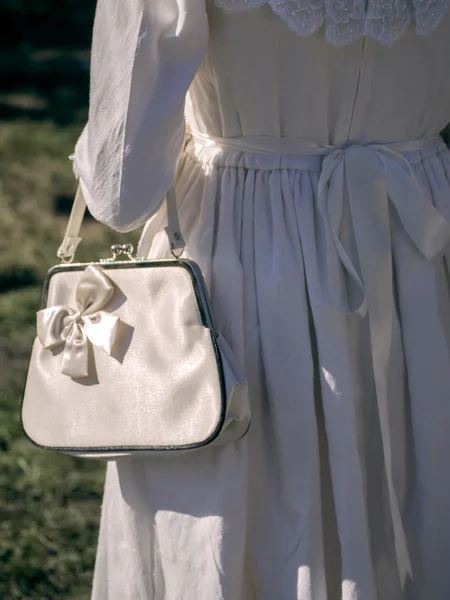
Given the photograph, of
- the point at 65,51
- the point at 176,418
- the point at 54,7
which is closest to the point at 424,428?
the point at 176,418

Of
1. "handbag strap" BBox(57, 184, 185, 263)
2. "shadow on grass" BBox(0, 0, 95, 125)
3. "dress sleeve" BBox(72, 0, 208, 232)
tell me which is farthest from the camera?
"shadow on grass" BBox(0, 0, 95, 125)

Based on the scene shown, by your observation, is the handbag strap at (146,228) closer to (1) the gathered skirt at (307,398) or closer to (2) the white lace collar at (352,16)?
(1) the gathered skirt at (307,398)

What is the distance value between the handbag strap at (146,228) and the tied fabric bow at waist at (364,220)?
0.13m

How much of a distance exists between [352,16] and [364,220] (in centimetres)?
30

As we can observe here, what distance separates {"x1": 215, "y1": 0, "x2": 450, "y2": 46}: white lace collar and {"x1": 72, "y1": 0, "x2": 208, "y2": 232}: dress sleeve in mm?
80

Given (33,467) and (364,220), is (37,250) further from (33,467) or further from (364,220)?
(364,220)

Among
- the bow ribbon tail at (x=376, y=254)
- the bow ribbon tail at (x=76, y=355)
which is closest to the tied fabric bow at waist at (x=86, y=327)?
the bow ribbon tail at (x=76, y=355)

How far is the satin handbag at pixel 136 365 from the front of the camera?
58.2 inches

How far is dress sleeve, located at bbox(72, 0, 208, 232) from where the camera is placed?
4.63 ft

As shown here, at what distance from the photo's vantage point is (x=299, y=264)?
1.54 m

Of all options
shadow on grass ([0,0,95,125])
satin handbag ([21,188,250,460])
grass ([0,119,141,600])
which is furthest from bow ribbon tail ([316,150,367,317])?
shadow on grass ([0,0,95,125])

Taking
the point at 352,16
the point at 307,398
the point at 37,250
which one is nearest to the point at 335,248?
the point at 307,398

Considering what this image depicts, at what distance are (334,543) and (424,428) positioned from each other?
0.24 meters

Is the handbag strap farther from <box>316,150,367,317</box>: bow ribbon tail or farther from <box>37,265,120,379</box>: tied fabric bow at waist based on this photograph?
<box>316,150,367,317</box>: bow ribbon tail
